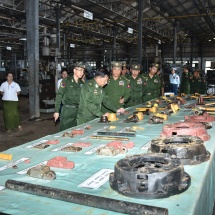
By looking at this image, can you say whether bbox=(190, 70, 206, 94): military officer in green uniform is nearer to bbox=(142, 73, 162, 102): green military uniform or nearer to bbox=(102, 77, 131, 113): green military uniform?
bbox=(142, 73, 162, 102): green military uniform

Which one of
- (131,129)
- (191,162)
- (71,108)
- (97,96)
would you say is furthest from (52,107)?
(191,162)

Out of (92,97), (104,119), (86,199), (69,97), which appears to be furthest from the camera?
(69,97)

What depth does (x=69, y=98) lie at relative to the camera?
16.6 ft

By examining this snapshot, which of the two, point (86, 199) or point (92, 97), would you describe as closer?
point (86, 199)

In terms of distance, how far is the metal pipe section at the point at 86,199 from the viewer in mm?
1305

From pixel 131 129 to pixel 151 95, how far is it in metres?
4.30

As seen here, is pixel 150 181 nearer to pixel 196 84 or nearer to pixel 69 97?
pixel 69 97

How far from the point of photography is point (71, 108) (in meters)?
5.09

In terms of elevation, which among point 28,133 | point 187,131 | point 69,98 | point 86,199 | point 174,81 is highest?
point 174,81

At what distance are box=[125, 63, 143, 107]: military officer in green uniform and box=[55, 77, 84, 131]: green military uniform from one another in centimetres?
186

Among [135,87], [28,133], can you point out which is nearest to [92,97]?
[135,87]

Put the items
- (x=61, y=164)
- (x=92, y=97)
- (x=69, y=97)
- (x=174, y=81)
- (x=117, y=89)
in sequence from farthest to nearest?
1. (x=174, y=81)
2. (x=117, y=89)
3. (x=69, y=97)
4. (x=92, y=97)
5. (x=61, y=164)

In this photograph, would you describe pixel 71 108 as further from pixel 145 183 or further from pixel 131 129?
pixel 145 183

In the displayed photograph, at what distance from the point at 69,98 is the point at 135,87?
213cm
